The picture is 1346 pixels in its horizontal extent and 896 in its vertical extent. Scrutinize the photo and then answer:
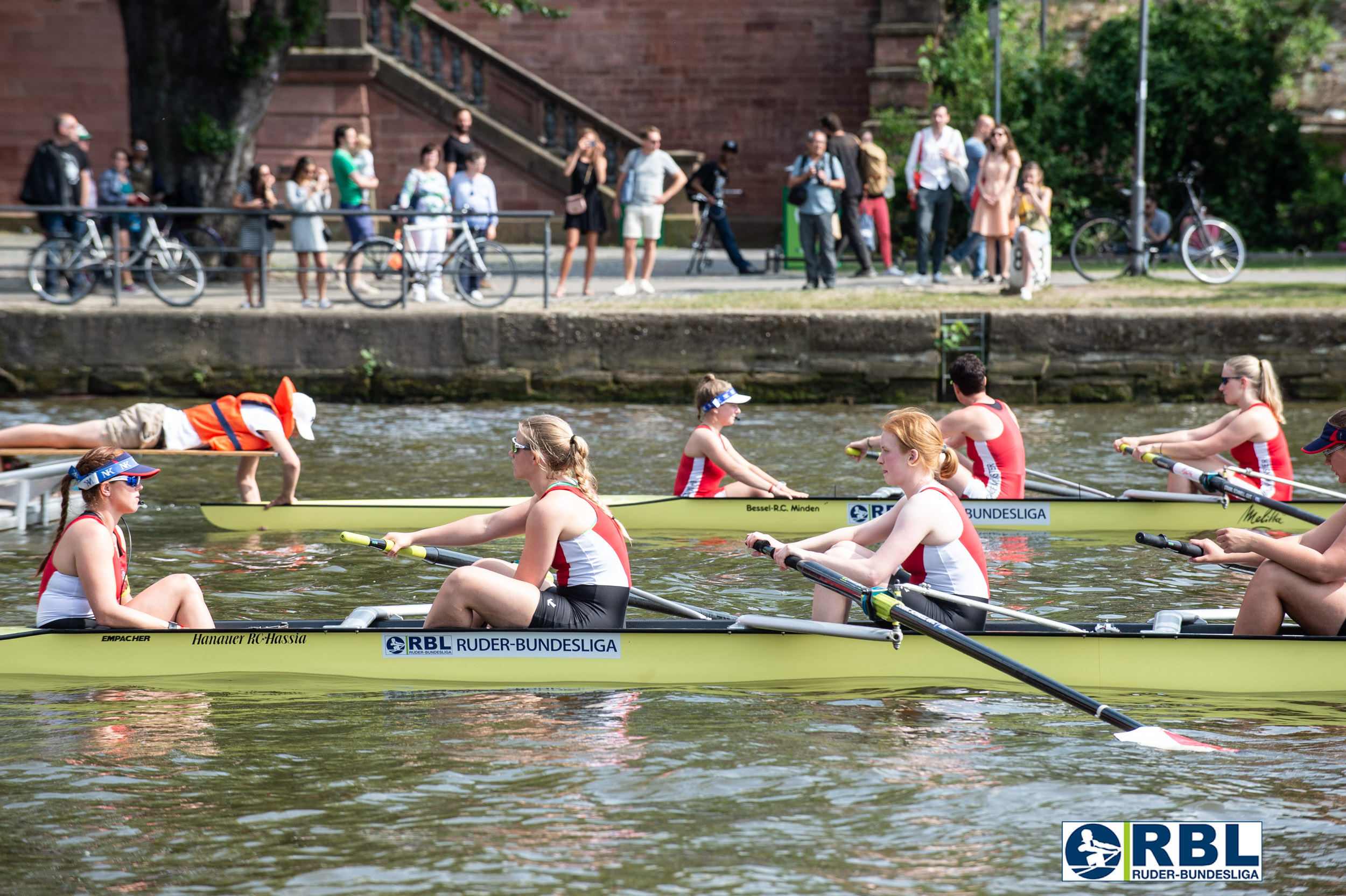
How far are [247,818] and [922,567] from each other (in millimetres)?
2904

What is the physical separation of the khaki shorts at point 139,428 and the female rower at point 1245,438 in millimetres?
6033

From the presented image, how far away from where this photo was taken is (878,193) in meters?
18.0

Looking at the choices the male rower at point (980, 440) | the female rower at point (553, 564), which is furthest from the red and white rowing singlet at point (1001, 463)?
the female rower at point (553, 564)

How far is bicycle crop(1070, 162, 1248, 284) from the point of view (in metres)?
17.0

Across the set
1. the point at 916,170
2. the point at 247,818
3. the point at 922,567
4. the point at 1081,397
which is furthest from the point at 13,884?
the point at 916,170

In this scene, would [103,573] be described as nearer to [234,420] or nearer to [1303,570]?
[234,420]

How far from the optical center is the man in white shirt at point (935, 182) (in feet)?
55.1

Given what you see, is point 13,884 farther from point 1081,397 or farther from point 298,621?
point 1081,397

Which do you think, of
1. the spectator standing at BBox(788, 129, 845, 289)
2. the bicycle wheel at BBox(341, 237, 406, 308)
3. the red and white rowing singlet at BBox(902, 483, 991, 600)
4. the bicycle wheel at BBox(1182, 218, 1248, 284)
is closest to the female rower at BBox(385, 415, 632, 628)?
the red and white rowing singlet at BBox(902, 483, 991, 600)

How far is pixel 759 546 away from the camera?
6.56 meters

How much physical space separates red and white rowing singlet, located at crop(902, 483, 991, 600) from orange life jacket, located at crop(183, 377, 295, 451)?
16.3ft

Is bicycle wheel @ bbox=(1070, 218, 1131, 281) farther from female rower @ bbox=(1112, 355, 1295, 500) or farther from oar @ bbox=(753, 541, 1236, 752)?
oar @ bbox=(753, 541, 1236, 752)

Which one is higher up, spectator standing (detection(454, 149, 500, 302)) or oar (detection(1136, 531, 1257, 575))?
spectator standing (detection(454, 149, 500, 302))

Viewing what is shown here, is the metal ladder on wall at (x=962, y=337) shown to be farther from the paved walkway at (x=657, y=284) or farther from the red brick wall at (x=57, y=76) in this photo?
the red brick wall at (x=57, y=76)
